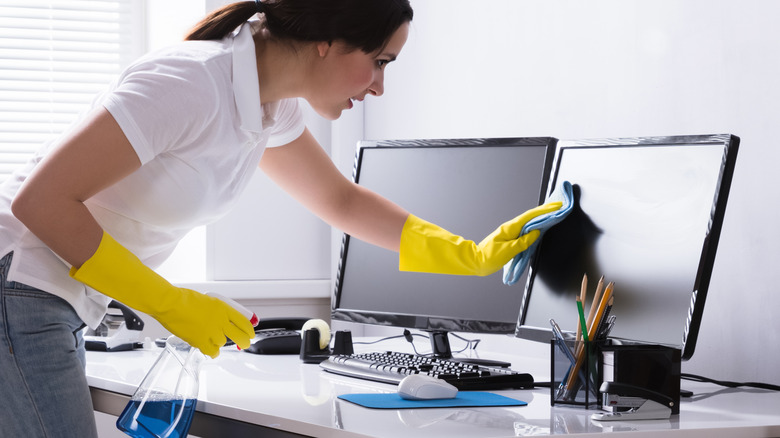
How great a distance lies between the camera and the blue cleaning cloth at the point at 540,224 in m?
1.39

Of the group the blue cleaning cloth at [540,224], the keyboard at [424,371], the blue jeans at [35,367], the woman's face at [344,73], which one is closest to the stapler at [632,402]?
the keyboard at [424,371]

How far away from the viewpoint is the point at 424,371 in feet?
4.48

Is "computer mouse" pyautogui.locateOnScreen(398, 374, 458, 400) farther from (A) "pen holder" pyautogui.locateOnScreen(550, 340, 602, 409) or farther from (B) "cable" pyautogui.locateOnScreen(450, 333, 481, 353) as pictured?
(B) "cable" pyautogui.locateOnScreen(450, 333, 481, 353)

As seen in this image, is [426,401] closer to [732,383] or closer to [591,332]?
[591,332]

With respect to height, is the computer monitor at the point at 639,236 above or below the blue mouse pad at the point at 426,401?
above

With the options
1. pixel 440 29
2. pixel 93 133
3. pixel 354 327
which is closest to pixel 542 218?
pixel 93 133

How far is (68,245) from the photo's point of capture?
3.56ft

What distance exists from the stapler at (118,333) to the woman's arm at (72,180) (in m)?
0.82

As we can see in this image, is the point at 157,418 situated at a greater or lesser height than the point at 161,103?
lesser

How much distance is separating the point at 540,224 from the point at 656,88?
411 millimetres

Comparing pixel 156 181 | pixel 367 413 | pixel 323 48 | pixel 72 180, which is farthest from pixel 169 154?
pixel 367 413

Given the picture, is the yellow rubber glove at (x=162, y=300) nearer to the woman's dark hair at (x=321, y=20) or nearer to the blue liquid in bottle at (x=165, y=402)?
the blue liquid in bottle at (x=165, y=402)

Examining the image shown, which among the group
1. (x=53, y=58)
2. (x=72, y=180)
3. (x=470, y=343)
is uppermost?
(x=53, y=58)

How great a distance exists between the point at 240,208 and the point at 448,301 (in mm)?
1136
